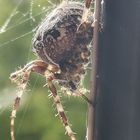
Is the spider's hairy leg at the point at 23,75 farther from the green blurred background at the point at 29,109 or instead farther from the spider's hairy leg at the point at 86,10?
the green blurred background at the point at 29,109

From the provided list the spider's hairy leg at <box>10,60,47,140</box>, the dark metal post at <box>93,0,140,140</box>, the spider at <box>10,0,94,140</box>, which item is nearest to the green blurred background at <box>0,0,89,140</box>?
the spider's hairy leg at <box>10,60,47,140</box>

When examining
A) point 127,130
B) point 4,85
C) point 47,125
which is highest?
point 4,85

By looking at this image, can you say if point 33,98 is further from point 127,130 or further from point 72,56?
point 127,130

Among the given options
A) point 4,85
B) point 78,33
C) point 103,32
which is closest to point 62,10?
point 78,33

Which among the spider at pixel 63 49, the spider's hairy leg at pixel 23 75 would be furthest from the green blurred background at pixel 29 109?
the spider at pixel 63 49

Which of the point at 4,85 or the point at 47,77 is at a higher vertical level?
the point at 4,85

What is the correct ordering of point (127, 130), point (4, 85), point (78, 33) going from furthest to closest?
point (4, 85)
point (78, 33)
point (127, 130)

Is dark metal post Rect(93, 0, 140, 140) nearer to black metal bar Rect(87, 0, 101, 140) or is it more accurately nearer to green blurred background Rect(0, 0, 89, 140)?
black metal bar Rect(87, 0, 101, 140)
